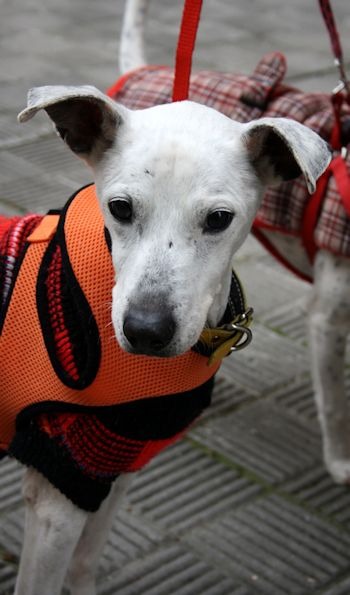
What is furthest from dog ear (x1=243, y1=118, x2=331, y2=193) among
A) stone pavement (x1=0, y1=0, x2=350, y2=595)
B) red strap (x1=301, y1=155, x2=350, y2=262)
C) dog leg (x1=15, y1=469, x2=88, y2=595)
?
stone pavement (x1=0, y1=0, x2=350, y2=595)

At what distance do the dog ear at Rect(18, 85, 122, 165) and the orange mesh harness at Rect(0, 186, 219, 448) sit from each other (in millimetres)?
164

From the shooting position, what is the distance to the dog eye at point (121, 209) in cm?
231

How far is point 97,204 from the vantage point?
258 centimetres

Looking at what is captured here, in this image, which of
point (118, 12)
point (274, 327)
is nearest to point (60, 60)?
point (118, 12)

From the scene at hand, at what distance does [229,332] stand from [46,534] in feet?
2.13

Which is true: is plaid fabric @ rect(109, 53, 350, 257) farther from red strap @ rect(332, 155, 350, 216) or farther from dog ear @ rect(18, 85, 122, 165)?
dog ear @ rect(18, 85, 122, 165)

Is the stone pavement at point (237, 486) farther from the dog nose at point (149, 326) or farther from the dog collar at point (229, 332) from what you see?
the dog nose at point (149, 326)

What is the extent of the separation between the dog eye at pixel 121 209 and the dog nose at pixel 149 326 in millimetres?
220

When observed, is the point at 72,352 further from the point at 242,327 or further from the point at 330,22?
the point at 330,22

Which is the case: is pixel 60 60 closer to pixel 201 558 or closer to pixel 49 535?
pixel 201 558

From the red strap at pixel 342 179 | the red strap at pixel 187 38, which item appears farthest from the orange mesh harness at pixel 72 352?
the red strap at pixel 342 179

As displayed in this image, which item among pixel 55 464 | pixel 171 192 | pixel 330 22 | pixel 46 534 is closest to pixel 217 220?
pixel 171 192

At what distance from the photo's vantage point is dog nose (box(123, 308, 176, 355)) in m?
2.21

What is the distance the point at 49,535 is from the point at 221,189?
0.92 meters
